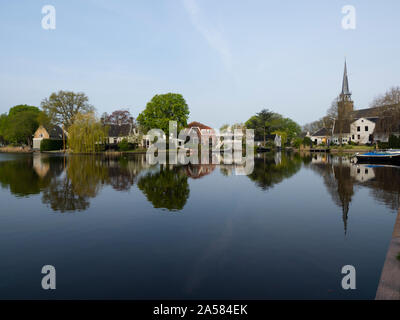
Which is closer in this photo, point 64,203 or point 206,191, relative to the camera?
point 64,203

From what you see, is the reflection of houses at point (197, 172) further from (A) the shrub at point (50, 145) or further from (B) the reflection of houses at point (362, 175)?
(A) the shrub at point (50, 145)

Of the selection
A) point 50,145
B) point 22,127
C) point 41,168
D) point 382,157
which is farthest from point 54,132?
point 382,157

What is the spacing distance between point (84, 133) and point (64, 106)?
19544 millimetres

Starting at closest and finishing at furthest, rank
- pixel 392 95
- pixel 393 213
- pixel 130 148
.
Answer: pixel 393 213
pixel 392 95
pixel 130 148

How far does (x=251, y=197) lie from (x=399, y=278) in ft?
31.1

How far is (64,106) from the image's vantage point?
71.1 metres

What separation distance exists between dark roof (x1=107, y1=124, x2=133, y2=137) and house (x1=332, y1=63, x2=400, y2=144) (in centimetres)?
5957

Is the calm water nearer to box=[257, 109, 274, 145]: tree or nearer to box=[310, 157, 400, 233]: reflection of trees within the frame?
box=[310, 157, 400, 233]: reflection of trees

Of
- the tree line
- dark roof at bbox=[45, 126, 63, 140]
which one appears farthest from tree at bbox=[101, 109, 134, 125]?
dark roof at bbox=[45, 126, 63, 140]

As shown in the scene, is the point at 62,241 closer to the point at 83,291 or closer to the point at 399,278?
the point at 83,291

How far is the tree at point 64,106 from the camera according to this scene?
2753 inches

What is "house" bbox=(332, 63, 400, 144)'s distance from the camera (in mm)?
61844
